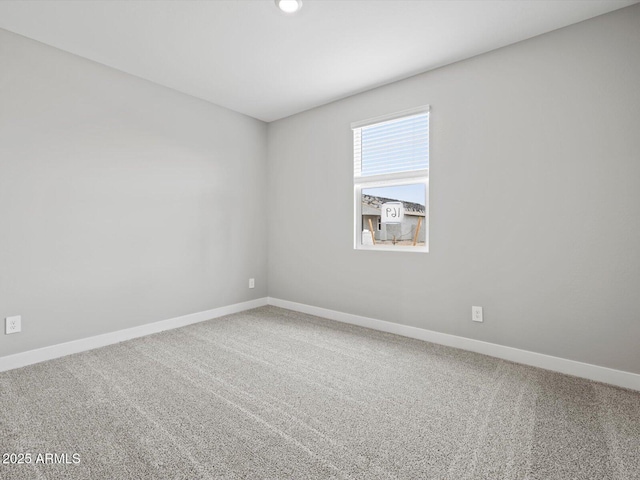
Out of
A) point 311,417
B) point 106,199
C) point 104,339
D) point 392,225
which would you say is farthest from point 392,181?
point 104,339

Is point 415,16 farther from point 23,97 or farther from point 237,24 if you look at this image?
point 23,97

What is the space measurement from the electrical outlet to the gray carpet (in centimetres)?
32

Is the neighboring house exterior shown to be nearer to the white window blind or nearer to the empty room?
the empty room

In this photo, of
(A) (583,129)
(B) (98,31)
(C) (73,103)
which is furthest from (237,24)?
(A) (583,129)

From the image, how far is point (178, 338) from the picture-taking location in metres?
3.00

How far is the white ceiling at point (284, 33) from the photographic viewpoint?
6.79ft

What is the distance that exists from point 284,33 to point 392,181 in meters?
1.61

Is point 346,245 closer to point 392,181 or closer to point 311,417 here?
point 392,181

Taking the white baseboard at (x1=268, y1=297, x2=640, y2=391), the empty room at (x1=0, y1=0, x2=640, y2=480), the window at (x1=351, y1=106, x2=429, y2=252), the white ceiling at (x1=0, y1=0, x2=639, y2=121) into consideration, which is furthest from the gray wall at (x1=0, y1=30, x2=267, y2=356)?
the white baseboard at (x1=268, y1=297, x2=640, y2=391)

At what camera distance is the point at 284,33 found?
2344mm

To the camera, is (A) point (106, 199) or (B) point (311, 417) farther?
(A) point (106, 199)

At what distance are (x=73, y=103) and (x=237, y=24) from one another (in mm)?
1547

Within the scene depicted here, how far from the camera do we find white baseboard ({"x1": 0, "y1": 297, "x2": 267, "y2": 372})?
2367mm

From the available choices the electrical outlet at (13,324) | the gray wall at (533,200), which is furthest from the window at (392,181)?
the electrical outlet at (13,324)
